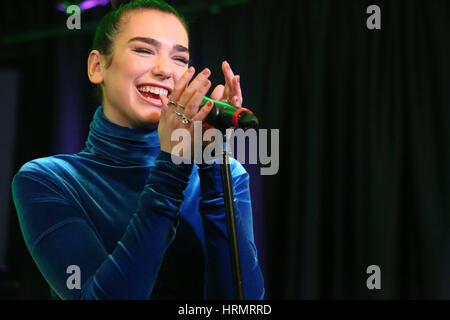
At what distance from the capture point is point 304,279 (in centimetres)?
218

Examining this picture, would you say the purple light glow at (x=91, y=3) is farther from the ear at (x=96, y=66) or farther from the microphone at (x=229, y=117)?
the microphone at (x=229, y=117)

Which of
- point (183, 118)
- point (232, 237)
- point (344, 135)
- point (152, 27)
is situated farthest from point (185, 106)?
point (344, 135)

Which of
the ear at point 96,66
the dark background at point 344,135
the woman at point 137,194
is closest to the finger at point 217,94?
the woman at point 137,194

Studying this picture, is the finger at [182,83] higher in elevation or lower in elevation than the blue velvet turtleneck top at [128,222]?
higher

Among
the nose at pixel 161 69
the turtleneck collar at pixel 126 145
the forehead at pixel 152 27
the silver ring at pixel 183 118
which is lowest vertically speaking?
the turtleneck collar at pixel 126 145

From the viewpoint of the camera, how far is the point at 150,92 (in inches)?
43.6

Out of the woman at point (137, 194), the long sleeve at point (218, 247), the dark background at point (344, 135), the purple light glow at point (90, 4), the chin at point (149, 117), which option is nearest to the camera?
the woman at point (137, 194)

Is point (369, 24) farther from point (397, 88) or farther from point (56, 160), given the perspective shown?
point (56, 160)

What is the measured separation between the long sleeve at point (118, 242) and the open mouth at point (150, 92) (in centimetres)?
25

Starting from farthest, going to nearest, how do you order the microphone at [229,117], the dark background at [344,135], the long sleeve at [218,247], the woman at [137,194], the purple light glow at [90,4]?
the purple light glow at [90,4]
the dark background at [344,135]
the long sleeve at [218,247]
the woman at [137,194]
the microphone at [229,117]

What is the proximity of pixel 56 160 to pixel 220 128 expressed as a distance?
1.58 feet

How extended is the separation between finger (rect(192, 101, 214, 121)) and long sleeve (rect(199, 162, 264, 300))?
0.16 m

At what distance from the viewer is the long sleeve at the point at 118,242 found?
842mm
